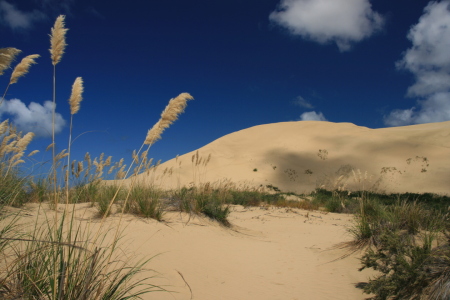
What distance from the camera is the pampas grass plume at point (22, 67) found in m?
3.30

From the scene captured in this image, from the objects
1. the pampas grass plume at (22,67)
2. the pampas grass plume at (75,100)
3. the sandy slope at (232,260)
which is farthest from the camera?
the sandy slope at (232,260)

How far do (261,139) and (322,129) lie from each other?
26.5 feet

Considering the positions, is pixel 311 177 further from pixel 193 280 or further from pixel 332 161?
pixel 193 280

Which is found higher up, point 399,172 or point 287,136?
point 287,136

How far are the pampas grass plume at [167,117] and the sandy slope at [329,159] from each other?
19830 millimetres

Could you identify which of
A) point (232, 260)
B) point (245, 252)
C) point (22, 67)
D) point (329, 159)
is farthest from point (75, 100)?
point (329, 159)

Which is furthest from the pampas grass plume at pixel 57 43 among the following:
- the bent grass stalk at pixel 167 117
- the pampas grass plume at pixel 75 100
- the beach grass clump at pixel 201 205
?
the beach grass clump at pixel 201 205

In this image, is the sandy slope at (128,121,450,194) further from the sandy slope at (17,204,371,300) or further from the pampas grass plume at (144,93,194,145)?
the pampas grass plume at (144,93,194,145)

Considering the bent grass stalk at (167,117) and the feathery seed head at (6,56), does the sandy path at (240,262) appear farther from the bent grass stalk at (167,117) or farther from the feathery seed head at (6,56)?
the feathery seed head at (6,56)

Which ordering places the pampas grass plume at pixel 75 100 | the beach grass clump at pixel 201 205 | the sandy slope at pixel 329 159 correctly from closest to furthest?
the pampas grass plume at pixel 75 100, the beach grass clump at pixel 201 205, the sandy slope at pixel 329 159

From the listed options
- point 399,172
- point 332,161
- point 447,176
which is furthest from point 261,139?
point 447,176

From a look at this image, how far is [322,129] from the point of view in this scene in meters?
41.5

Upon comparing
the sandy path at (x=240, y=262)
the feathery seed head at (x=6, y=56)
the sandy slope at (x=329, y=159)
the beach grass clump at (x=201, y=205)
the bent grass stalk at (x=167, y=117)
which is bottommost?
the sandy path at (x=240, y=262)

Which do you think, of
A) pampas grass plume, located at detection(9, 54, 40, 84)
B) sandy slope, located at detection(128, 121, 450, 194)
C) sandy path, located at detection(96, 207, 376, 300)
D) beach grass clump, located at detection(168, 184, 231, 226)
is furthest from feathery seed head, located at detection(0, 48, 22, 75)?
sandy slope, located at detection(128, 121, 450, 194)
